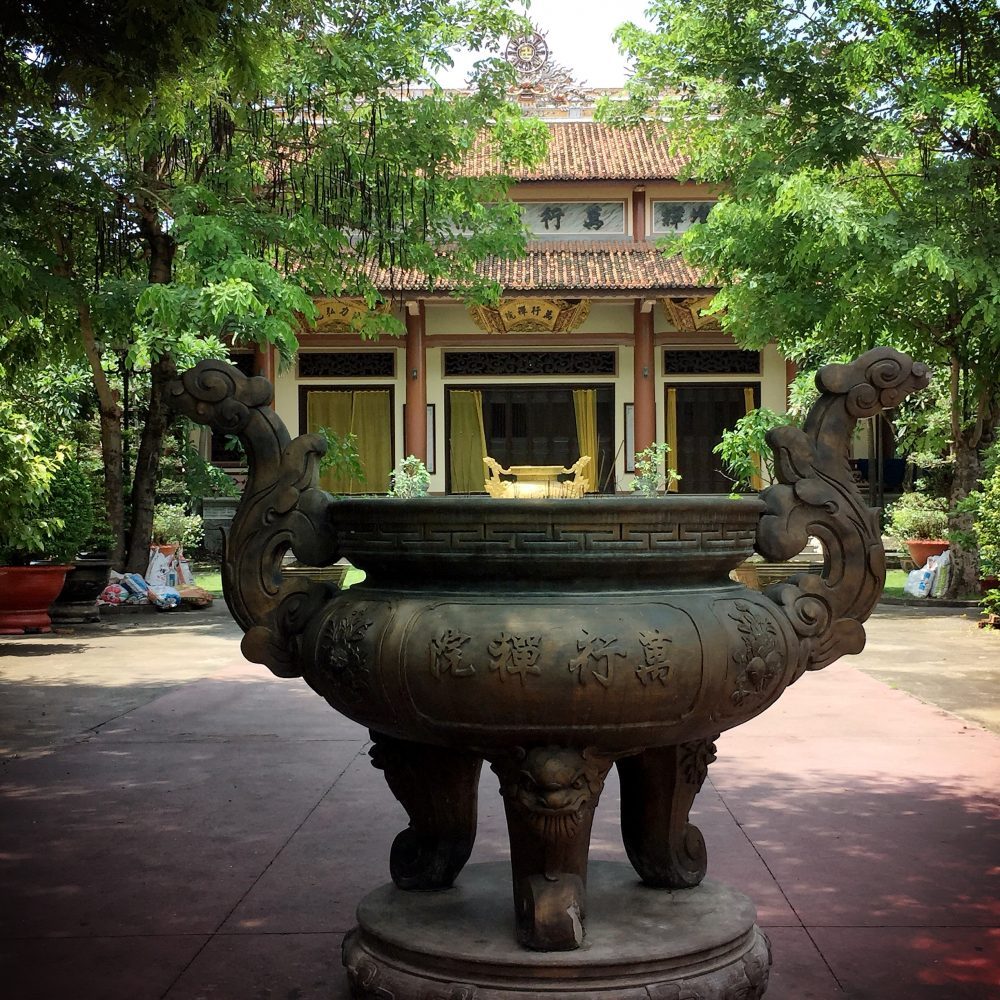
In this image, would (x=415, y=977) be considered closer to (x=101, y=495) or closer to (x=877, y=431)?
(x=101, y=495)

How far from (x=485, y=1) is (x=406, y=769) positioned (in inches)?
418

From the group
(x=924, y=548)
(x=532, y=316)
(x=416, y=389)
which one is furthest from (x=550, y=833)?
(x=532, y=316)

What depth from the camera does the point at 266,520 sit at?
280 cm

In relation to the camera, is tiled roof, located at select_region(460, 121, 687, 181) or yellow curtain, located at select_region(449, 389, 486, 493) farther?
yellow curtain, located at select_region(449, 389, 486, 493)

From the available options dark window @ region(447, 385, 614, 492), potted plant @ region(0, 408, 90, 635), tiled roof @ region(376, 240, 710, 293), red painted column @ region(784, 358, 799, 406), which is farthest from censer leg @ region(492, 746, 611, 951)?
dark window @ region(447, 385, 614, 492)

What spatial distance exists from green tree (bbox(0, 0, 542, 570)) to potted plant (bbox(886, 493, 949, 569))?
6070 mm

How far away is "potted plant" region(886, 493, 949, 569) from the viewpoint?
1442 centimetres

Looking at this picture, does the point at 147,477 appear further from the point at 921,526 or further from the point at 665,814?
the point at 665,814

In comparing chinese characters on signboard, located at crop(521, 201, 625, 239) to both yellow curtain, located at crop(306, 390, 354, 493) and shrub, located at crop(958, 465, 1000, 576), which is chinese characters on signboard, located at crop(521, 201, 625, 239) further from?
shrub, located at crop(958, 465, 1000, 576)

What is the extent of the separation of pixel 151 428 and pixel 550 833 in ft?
35.9

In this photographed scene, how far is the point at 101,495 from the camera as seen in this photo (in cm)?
1336

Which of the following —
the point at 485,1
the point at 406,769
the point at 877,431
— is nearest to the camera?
the point at 406,769

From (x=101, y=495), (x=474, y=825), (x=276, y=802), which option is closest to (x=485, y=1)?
(x=101, y=495)

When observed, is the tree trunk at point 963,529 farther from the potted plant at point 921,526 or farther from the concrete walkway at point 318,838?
the concrete walkway at point 318,838
